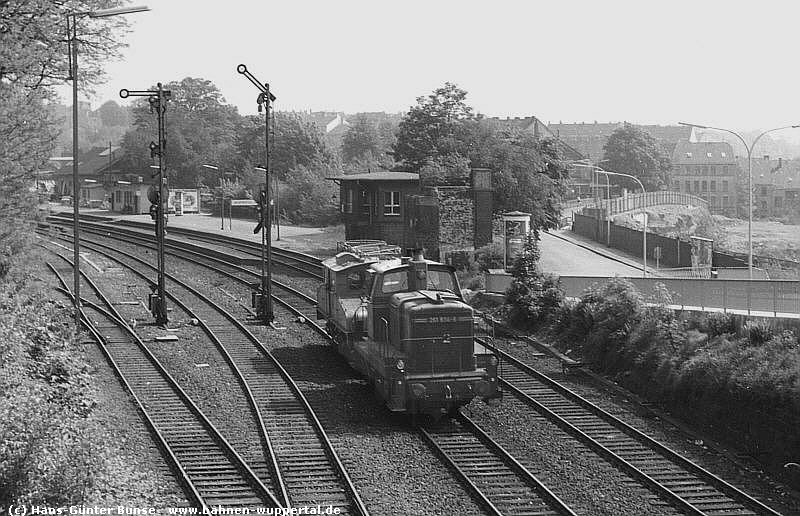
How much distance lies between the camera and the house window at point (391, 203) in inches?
1862

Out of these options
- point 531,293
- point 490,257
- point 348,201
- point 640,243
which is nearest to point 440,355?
point 531,293

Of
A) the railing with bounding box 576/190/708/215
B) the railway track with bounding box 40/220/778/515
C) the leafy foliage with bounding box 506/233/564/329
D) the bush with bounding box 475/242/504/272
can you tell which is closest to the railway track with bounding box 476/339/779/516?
the railway track with bounding box 40/220/778/515

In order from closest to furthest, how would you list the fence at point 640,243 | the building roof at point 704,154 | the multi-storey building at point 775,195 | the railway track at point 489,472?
1. the railway track at point 489,472
2. the fence at point 640,243
3. the multi-storey building at point 775,195
4. the building roof at point 704,154

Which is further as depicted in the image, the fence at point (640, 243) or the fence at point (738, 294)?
the fence at point (640, 243)

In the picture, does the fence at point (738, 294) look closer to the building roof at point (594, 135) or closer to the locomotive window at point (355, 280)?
the locomotive window at point (355, 280)

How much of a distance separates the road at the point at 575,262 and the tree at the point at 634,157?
59816mm

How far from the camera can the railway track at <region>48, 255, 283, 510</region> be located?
13.9 meters

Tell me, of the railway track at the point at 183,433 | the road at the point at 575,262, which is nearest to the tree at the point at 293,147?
the road at the point at 575,262

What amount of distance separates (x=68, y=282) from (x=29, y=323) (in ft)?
42.3

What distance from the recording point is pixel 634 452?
1619 cm

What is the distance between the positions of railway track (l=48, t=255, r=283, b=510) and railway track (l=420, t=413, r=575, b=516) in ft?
10.3

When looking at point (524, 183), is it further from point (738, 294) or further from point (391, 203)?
point (738, 294)

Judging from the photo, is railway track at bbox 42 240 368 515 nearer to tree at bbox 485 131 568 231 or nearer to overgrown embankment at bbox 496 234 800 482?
overgrown embankment at bbox 496 234 800 482

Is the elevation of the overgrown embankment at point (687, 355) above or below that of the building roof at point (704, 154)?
below
